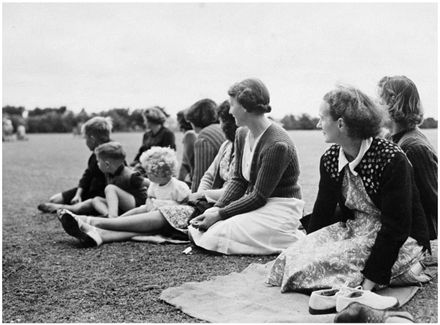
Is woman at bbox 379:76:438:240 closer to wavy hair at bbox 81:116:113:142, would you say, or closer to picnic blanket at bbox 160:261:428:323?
picnic blanket at bbox 160:261:428:323

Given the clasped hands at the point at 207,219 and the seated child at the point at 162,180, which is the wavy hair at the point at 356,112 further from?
the seated child at the point at 162,180

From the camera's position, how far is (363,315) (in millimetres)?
3244

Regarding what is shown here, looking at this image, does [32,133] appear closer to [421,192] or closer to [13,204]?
[13,204]

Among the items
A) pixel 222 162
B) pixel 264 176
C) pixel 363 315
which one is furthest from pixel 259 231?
pixel 363 315

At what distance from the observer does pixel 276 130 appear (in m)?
5.34

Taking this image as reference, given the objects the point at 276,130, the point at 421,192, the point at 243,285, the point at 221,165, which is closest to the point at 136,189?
the point at 221,165

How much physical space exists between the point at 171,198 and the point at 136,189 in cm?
97

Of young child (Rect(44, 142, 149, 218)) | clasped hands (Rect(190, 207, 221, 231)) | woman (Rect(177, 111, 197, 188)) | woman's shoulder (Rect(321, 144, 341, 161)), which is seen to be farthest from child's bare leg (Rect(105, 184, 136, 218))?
woman's shoulder (Rect(321, 144, 341, 161))

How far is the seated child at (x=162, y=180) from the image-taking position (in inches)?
247

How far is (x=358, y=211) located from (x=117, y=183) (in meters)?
3.73

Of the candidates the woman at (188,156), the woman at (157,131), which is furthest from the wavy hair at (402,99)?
the woman at (157,131)

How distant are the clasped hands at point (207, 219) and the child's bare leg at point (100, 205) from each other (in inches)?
78.4

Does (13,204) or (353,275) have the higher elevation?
(353,275)

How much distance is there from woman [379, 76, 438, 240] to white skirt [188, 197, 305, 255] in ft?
4.17
